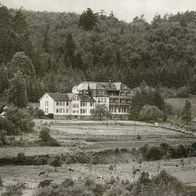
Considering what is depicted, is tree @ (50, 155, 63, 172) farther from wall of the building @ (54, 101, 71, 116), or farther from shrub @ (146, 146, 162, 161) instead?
wall of the building @ (54, 101, 71, 116)

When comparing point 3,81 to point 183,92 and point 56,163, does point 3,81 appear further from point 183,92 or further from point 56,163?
point 56,163

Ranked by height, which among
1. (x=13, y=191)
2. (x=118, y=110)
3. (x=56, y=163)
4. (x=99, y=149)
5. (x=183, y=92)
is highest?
(x=183, y=92)

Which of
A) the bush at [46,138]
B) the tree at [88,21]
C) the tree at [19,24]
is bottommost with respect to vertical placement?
the bush at [46,138]

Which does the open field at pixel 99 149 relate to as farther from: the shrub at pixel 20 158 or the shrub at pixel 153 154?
the shrub at pixel 153 154

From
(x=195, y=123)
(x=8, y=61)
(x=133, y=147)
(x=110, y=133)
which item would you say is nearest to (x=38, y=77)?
(x=8, y=61)

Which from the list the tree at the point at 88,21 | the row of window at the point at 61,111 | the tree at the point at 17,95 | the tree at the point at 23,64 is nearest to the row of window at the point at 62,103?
the row of window at the point at 61,111

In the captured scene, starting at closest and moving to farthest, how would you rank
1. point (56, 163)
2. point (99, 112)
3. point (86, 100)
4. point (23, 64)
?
point (56, 163) < point (99, 112) < point (86, 100) < point (23, 64)

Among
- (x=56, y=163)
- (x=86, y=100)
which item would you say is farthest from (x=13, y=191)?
(x=86, y=100)
